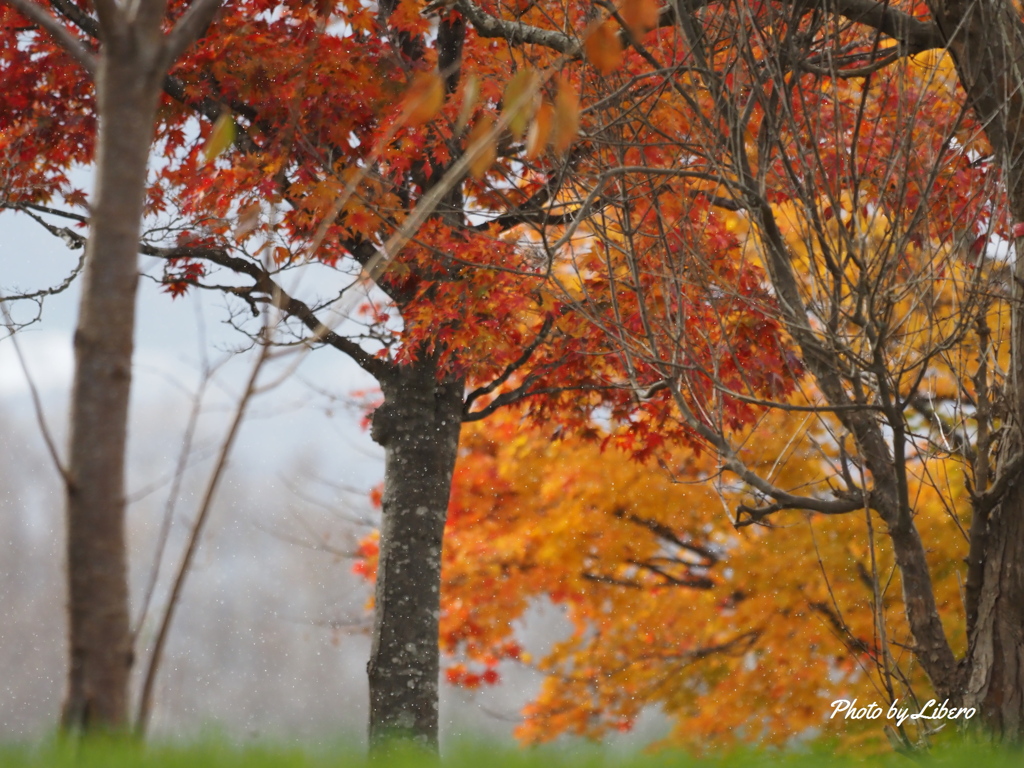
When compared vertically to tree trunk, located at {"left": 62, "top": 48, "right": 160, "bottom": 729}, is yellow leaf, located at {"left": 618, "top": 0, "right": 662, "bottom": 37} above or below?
above

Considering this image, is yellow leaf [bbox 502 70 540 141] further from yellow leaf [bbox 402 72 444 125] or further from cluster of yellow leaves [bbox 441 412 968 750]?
cluster of yellow leaves [bbox 441 412 968 750]

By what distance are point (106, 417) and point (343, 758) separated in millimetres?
941

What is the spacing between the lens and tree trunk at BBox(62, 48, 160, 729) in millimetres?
1852

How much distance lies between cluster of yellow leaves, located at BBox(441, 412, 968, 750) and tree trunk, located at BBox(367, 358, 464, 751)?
2110 mm

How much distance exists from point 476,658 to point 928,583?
22.5ft

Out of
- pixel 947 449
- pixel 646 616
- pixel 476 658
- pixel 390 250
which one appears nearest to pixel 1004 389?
pixel 947 449

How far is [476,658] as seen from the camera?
10195mm

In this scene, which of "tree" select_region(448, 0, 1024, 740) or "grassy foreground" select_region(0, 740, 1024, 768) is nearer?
"grassy foreground" select_region(0, 740, 1024, 768)

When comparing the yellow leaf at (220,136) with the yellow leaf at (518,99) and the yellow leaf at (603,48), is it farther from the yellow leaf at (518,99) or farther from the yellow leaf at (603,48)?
the yellow leaf at (603,48)

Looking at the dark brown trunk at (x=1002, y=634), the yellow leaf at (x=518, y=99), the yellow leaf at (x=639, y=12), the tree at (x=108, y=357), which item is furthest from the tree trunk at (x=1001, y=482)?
the tree at (x=108, y=357)

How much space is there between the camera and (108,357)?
1911mm

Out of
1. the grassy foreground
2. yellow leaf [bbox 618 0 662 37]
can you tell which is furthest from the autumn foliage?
the grassy foreground

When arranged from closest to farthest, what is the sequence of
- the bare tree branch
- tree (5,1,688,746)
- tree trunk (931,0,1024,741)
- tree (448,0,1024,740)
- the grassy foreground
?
the grassy foreground < the bare tree branch < tree (448,0,1024,740) < tree trunk (931,0,1024,741) < tree (5,1,688,746)

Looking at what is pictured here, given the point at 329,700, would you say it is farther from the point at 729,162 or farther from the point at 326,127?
the point at 729,162
